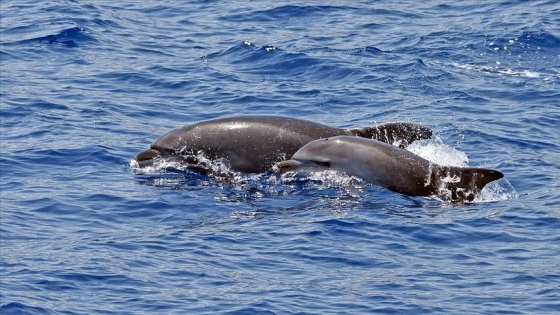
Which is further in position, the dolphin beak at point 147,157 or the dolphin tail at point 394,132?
the dolphin beak at point 147,157

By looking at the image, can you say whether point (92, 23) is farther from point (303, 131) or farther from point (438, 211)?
point (438, 211)

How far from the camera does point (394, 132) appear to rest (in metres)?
19.4

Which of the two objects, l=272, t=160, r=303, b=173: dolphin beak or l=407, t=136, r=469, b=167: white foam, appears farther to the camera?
l=407, t=136, r=469, b=167: white foam

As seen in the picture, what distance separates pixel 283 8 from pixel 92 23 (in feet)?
15.6

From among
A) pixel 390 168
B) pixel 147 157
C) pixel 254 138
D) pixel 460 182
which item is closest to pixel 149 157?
pixel 147 157

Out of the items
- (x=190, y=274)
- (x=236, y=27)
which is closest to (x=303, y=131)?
(x=190, y=274)

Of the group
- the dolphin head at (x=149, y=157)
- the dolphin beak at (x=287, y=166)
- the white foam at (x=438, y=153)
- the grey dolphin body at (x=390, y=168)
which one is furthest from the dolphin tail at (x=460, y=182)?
the dolphin head at (x=149, y=157)

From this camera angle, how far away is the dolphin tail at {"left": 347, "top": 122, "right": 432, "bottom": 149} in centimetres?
1933

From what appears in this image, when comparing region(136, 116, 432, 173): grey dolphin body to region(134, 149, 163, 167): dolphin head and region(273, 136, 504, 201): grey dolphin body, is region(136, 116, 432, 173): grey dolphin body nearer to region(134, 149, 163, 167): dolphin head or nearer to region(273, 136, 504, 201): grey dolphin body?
region(134, 149, 163, 167): dolphin head

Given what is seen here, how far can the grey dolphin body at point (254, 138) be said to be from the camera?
19.2m

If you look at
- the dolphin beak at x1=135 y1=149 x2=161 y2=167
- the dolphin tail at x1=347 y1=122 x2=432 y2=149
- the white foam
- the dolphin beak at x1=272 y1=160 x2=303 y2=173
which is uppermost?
the dolphin tail at x1=347 y1=122 x2=432 y2=149

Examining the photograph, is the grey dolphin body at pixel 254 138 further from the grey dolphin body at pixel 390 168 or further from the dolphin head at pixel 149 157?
the grey dolphin body at pixel 390 168

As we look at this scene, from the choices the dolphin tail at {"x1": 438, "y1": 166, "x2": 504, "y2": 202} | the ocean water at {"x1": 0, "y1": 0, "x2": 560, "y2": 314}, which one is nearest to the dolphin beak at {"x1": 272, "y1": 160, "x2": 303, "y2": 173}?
the ocean water at {"x1": 0, "y1": 0, "x2": 560, "y2": 314}

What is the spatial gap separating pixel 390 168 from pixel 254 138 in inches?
89.5
